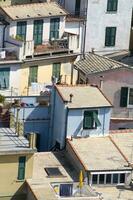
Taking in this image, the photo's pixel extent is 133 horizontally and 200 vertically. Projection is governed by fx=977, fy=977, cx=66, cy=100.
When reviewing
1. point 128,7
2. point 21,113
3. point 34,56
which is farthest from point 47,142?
point 128,7

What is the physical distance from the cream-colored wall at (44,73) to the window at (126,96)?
6497 millimetres

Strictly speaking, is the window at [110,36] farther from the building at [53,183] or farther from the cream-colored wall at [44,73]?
the building at [53,183]

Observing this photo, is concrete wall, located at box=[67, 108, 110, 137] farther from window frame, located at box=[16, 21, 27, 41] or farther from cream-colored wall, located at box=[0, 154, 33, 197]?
window frame, located at box=[16, 21, 27, 41]

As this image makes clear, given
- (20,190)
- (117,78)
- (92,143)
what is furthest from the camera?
(117,78)

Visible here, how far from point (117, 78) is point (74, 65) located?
499 cm

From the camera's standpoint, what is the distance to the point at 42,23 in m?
82.4

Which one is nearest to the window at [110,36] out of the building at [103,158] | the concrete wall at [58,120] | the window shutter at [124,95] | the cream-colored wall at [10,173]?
the window shutter at [124,95]

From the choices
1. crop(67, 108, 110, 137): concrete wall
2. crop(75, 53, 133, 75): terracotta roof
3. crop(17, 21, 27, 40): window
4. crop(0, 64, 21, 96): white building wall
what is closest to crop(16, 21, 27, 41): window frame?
crop(17, 21, 27, 40): window

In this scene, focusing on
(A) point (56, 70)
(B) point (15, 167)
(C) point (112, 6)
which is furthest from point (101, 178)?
(C) point (112, 6)

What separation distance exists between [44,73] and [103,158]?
13608 mm

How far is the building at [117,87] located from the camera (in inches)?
3081

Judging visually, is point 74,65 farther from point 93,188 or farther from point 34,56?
point 93,188

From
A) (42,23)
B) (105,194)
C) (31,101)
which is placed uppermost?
(42,23)

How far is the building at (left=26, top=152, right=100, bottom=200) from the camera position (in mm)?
65188
